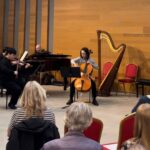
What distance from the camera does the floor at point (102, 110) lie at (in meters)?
6.52

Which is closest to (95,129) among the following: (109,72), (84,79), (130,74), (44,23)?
(84,79)

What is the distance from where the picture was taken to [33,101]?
332 cm

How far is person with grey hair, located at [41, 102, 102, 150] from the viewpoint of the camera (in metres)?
2.59

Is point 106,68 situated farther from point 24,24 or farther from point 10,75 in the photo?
point 24,24

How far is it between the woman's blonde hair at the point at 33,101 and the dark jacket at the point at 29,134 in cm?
7

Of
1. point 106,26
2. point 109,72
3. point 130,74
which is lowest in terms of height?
point 130,74

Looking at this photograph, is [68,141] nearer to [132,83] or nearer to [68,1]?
[132,83]

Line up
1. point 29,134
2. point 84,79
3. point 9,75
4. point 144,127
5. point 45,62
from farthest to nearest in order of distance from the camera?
point 45,62
point 84,79
point 9,75
point 29,134
point 144,127

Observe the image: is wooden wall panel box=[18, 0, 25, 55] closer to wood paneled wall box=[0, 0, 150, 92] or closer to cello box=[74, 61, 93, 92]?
wood paneled wall box=[0, 0, 150, 92]

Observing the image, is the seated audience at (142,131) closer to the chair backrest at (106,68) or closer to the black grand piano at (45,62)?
the black grand piano at (45,62)

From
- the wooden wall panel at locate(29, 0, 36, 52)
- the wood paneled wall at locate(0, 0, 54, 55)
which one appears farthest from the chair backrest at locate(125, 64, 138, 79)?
the wooden wall panel at locate(29, 0, 36, 52)

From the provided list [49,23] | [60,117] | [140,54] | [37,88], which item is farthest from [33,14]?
[37,88]

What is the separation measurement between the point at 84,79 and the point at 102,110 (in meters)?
0.83

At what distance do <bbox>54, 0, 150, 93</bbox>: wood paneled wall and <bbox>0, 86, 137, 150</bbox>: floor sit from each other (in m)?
1.27
